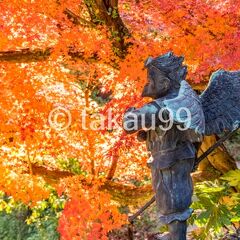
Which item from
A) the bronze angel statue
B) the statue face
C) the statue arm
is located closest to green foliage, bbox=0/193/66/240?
the bronze angel statue

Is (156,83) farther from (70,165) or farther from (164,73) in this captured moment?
(70,165)

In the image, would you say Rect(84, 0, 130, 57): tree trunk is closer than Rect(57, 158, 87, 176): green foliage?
→ Yes

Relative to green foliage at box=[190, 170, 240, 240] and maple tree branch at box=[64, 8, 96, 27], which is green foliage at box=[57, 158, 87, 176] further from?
maple tree branch at box=[64, 8, 96, 27]

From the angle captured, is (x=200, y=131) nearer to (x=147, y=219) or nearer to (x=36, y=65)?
(x=36, y=65)

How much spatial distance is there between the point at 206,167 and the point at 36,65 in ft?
12.2

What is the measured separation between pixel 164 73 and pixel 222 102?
0.62 m

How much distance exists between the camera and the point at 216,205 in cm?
661

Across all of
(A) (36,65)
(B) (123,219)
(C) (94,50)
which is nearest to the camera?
(C) (94,50)

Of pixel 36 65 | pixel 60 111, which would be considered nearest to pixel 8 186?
pixel 60 111

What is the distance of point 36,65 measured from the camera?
298 inches

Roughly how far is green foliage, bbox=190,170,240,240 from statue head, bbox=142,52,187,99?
3.86 meters

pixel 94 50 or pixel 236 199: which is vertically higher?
pixel 94 50

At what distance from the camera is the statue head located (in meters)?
3.01

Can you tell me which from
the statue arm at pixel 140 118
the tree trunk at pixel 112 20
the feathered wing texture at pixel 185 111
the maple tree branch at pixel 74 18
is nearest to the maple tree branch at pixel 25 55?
the maple tree branch at pixel 74 18
